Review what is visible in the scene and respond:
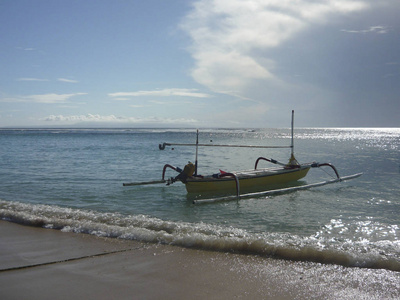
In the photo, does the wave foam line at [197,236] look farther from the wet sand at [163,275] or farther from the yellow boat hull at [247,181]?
the yellow boat hull at [247,181]

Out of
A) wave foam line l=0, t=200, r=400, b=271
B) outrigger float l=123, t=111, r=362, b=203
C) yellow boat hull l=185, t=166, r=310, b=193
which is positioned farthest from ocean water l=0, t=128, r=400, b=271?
yellow boat hull l=185, t=166, r=310, b=193

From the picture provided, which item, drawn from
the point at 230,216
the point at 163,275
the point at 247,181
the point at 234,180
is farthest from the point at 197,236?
the point at 247,181

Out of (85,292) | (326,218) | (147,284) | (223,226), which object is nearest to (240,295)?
(147,284)

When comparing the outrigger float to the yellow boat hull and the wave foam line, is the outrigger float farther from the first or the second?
the wave foam line

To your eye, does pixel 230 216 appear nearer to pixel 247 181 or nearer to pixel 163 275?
pixel 247 181

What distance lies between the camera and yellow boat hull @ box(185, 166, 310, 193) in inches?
539

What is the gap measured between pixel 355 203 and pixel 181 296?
10531 millimetres

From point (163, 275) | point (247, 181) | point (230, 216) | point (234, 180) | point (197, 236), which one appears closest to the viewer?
point (163, 275)

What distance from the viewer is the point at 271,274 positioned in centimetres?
567

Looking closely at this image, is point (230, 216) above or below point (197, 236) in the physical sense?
below

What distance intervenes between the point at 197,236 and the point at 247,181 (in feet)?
24.9

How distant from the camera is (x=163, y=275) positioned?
5531mm

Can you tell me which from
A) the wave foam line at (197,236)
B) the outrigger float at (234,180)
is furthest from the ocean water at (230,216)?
the outrigger float at (234,180)

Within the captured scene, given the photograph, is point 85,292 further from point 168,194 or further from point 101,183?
point 101,183
